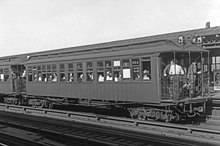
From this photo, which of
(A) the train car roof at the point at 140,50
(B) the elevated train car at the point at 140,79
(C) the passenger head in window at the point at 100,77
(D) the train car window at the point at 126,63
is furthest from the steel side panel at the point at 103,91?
(A) the train car roof at the point at 140,50

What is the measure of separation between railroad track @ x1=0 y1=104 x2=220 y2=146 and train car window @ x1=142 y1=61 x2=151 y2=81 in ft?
5.90

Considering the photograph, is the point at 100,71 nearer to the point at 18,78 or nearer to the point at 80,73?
the point at 80,73

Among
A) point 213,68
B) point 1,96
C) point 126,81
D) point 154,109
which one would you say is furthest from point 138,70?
point 1,96

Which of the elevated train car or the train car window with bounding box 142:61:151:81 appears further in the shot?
the train car window with bounding box 142:61:151:81

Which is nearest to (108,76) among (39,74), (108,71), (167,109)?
(108,71)

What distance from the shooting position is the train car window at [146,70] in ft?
40.3

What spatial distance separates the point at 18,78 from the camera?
69.7 ft

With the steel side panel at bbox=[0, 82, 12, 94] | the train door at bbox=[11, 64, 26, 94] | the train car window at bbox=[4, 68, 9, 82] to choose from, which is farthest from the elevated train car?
the train car window at bbox=[4, 68, 9, 82]

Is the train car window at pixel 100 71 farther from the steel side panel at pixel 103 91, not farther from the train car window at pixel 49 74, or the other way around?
the train car window at pixel 49 74

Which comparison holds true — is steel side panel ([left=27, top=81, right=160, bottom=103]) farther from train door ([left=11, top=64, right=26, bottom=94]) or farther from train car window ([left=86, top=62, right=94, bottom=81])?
train door ([left=11, top=64, right=26, bottom=94])

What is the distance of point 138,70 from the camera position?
12.6 meters

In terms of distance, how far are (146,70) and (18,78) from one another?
11695 millimetres

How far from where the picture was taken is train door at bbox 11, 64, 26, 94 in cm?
2081

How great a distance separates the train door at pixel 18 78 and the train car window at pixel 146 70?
1070 centimetres
